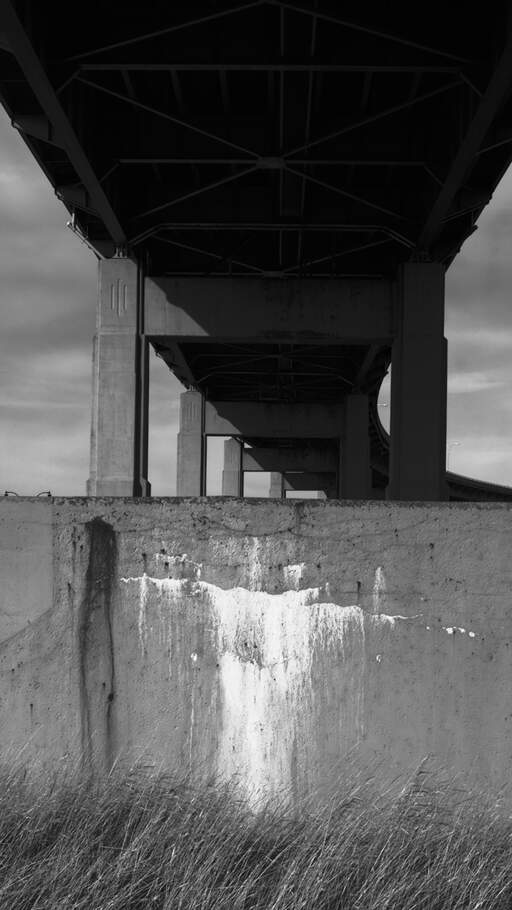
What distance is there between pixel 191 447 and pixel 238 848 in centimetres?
3803

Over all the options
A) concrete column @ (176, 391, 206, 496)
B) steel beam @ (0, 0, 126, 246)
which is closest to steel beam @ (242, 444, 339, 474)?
concrete column @ (176, 391, 206, 496)

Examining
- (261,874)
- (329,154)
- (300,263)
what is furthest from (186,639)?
(300,263)

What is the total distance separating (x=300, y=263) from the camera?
2395 cm

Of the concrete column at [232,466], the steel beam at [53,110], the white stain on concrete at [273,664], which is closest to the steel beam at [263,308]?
the steel beam at [53,110]

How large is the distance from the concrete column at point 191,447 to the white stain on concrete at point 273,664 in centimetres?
3569

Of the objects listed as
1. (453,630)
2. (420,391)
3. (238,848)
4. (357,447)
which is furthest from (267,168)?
(357,447)

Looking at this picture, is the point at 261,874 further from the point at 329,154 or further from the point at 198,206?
the point at 198,206

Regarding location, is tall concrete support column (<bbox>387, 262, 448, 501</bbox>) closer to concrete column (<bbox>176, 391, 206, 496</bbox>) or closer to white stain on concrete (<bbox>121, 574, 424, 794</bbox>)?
white stain on concrete (<bbox>121, 574, 424, 794</bbox>)

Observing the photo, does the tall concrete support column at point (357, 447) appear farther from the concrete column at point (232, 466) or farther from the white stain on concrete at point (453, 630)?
the white stain on concrete at point (453, 630)

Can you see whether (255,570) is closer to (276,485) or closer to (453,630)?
(453,630)

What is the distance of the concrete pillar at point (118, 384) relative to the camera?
23.1 meters

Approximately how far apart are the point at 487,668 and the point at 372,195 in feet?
58.5

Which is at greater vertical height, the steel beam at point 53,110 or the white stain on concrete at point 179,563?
the steel beam at point 53,110

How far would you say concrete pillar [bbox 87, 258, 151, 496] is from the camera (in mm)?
23141
